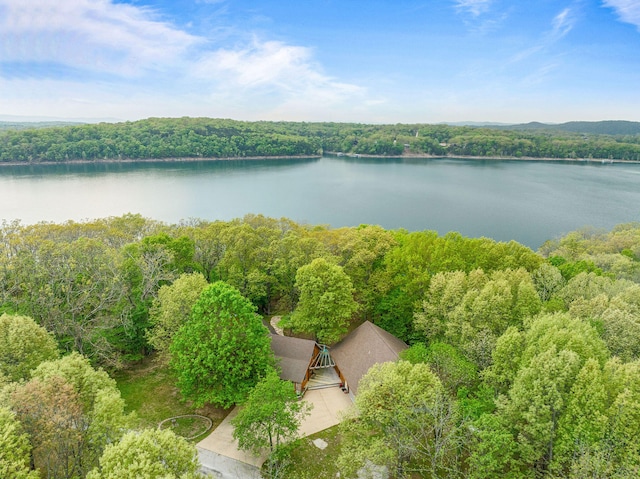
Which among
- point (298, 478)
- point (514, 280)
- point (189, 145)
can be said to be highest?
point (189, 145)

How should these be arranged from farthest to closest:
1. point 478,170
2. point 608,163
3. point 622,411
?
point 608,163 → point 478,170 → point 622,411

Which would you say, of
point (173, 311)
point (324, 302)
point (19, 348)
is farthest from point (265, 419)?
point (19, 348)

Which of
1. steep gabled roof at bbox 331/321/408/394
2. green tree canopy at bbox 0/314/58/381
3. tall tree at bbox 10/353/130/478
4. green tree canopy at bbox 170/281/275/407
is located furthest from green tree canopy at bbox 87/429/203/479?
steep gabled roof at bbox 331/321/408/394

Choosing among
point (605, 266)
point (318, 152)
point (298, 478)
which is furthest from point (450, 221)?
point (318, 152)

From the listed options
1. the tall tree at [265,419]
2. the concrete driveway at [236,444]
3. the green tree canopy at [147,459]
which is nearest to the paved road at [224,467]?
the concrete driveway at [236,444]

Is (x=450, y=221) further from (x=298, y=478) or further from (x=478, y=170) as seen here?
(x=478, y=170)

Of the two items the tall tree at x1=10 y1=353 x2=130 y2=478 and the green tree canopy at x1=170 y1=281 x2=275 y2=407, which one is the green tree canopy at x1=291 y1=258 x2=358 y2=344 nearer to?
the green tree canopy at x1=170 y1=281 x2=275 y2=407

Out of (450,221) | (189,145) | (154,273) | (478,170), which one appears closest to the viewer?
(154,273)
